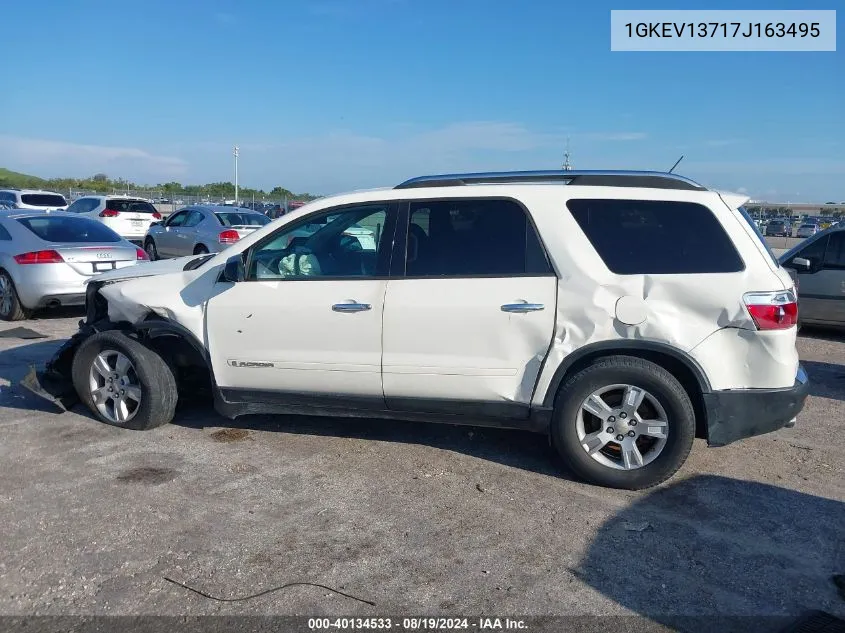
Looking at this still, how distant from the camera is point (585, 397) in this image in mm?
4332

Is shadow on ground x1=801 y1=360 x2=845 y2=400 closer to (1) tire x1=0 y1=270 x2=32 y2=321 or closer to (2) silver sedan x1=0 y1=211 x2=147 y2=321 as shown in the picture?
(2) silver sedan x1=0 y1=211 x2=147 y2=321

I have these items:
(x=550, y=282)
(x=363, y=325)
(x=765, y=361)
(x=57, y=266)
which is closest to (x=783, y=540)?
(x=765, y=361)

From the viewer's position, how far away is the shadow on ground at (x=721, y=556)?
3.18 metres

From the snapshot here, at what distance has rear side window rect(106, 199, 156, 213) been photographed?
63.4ft

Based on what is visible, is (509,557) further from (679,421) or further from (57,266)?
(57,266)

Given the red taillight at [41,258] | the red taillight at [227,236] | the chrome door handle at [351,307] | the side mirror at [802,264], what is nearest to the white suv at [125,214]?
the red taillight at [227,236]

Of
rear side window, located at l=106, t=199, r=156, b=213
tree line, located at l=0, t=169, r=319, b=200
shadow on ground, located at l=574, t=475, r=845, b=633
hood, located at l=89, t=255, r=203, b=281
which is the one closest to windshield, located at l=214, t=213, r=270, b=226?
rear side window, located at l=106, t=199, r=156, b=213

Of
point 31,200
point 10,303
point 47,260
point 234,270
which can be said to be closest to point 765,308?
point 234,270

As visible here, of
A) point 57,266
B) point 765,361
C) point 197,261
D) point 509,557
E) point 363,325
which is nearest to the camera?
point 509,557

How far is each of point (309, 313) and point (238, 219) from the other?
11.6 m

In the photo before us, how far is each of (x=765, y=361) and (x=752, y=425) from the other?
39cm

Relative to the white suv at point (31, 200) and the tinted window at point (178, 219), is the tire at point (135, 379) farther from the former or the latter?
the white suv at point (31, 200)

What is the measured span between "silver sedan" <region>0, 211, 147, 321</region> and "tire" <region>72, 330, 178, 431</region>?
172 inches

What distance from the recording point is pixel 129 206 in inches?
775
